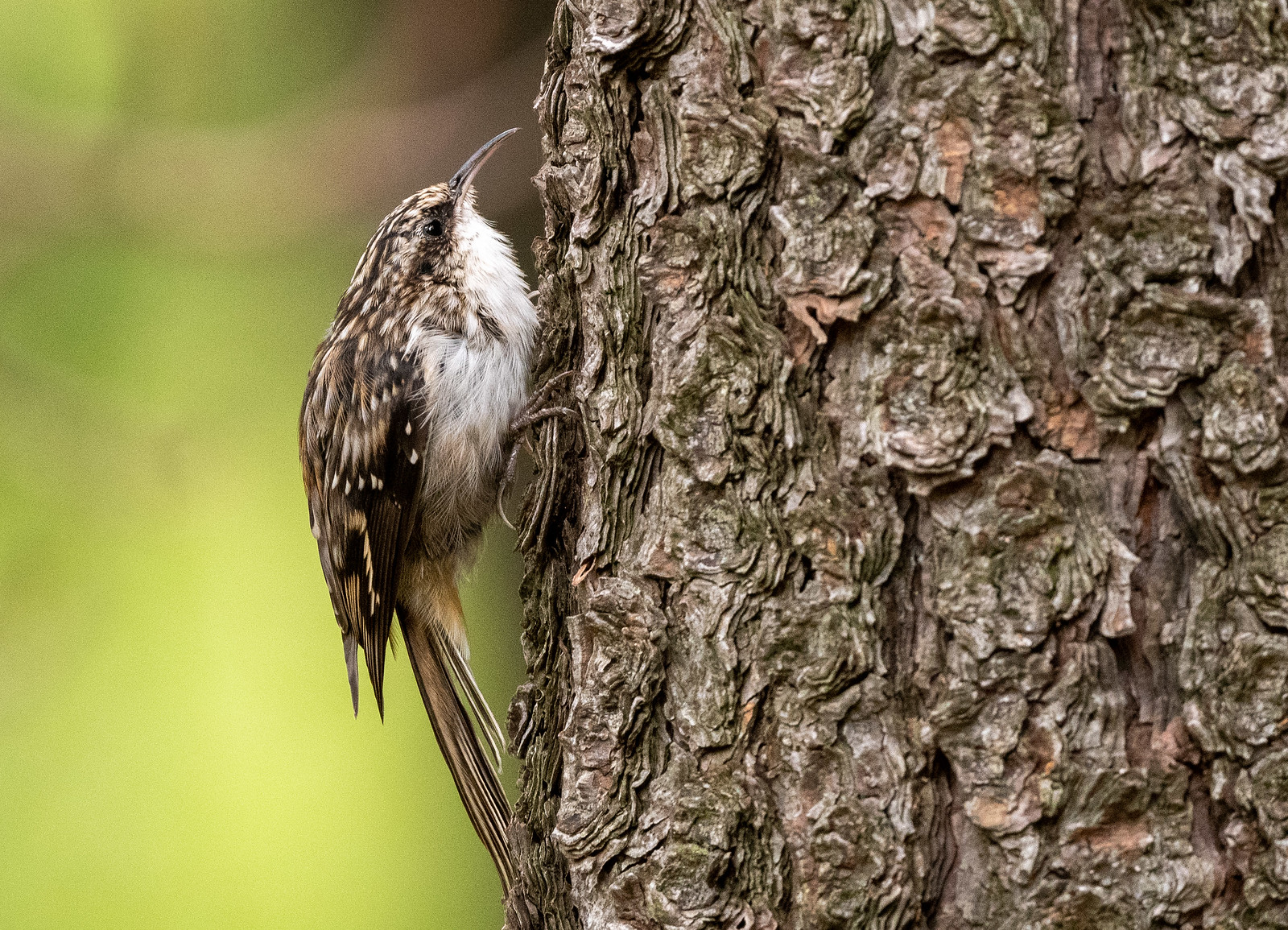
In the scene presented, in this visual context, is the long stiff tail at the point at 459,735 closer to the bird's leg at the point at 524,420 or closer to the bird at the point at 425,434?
the bird at the point at 425,434

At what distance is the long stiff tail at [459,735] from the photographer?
246 centimetres

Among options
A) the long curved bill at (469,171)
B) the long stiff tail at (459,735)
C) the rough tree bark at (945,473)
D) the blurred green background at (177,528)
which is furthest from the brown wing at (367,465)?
the rough tree bark at (945,473)

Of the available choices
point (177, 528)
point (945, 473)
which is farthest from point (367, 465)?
point (177, 528)

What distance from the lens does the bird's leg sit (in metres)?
1.96

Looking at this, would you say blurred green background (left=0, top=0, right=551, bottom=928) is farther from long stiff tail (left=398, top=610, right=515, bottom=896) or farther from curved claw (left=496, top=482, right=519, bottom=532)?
curved claw (left=496, top=482, right=519, bottom=532)

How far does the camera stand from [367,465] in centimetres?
287

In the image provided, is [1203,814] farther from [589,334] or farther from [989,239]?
[589,334]

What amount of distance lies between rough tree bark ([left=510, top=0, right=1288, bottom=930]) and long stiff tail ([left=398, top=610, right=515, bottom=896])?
2.80ft

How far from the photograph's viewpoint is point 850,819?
140cm

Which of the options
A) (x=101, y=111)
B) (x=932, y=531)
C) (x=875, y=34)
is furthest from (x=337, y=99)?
(x=932, y=531)

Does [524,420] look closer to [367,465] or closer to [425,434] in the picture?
[425,434]

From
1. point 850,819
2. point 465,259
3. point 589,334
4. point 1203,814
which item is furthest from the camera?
point 465,259

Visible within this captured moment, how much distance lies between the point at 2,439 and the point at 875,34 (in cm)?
404

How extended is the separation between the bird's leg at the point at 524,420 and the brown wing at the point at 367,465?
0.21m
